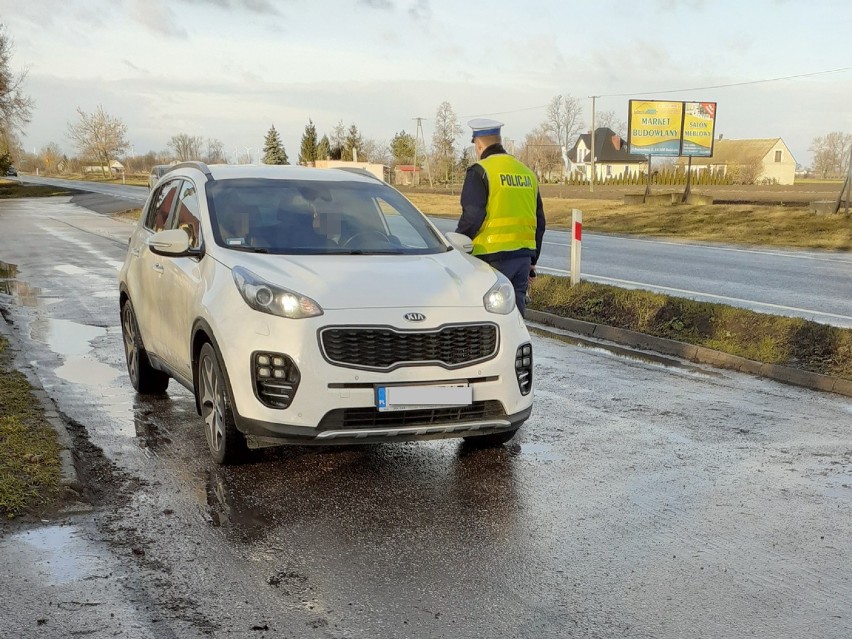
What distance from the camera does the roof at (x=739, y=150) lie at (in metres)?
116

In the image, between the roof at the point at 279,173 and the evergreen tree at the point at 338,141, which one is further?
the evergreen tree at the point at 338,141

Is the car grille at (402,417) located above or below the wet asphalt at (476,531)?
above

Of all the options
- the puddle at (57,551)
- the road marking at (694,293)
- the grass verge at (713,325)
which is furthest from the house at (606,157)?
the puddle at (57,551)

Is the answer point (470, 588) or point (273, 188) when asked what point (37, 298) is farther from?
point (470, 588)

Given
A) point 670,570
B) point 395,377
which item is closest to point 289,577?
point 395,377

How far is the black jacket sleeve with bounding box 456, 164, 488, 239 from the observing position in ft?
23.7

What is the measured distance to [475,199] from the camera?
7.23 m

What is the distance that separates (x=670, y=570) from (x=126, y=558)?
2409 millimetres

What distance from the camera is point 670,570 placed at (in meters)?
4.02

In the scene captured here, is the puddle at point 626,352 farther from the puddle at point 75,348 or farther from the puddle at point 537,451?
the puddle at point 75,348

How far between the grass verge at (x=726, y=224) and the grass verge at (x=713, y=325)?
13991 millimetres

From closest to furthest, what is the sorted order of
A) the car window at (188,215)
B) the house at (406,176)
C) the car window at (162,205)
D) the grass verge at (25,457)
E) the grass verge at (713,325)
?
1. the grass verge at (25,457)
2. the car window at (188,215)
3. the car window at (162,205)
4. the grass verge at (713,325)
5. the house at (406,176)

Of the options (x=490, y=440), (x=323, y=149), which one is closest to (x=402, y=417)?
(x=490, y=440)

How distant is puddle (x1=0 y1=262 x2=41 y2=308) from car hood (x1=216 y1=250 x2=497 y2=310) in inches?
308
